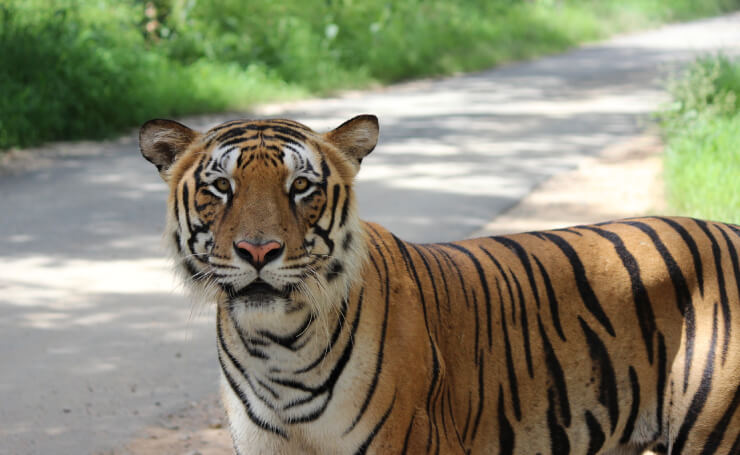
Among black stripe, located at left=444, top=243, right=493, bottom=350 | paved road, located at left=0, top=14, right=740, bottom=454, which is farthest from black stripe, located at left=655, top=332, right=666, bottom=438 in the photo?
paved road, located at left=0, top=14, right=740, bottom=454

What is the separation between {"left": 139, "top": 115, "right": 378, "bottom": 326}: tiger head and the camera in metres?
2.36

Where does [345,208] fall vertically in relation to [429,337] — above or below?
above

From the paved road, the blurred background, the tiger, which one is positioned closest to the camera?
the tiger

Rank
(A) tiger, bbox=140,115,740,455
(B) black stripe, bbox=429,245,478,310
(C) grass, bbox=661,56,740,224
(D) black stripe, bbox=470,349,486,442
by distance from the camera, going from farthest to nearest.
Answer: (C) grass, bbox=661,56,740,224
(B) black stripe, bbox=429,245,478,310
(D) black stripe, bbox=470,349,486,442
(A) tiger, bbox=140,115,740,455

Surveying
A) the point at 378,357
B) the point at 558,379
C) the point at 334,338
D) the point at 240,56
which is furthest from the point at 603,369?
the point at 240,56

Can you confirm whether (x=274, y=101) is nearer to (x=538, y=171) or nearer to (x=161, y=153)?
(x=538, y=171)

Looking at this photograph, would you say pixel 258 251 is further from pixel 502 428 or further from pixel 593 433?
pixel 593 433

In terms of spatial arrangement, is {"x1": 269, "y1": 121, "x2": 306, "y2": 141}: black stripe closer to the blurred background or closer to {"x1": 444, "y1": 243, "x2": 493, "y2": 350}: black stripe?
{"x1": 444, "y1": 243, "x2": 493, "y2": 350}: black stripe

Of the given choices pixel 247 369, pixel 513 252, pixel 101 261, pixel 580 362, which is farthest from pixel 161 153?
pixel 101 261

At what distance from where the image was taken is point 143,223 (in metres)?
8.09

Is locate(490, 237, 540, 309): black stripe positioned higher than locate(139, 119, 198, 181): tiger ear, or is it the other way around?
locate(139, 119, 198, 181): tiger ear

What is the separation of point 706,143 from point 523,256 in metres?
5.91

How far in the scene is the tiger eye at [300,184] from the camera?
2.47 meters

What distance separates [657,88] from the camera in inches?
674
